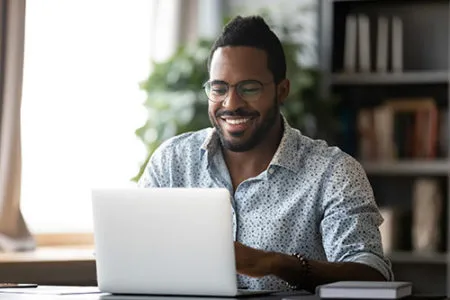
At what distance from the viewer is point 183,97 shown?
4.34 m

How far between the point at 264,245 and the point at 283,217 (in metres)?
0.08

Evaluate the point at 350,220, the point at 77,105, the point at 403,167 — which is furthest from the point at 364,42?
the point at 350,220

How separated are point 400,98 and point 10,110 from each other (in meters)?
2.03

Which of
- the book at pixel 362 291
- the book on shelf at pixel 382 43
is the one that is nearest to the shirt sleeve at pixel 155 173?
the book at pixel 362 291

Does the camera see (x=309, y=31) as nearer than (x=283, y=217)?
No

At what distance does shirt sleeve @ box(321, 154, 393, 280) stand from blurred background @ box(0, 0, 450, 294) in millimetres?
1257

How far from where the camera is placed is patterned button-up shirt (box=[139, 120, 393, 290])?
8.41 ft

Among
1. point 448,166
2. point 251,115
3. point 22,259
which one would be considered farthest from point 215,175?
point 448,166

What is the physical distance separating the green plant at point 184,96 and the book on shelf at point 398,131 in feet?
1.13

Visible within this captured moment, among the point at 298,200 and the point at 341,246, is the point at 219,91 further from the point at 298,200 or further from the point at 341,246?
the point at 341,246

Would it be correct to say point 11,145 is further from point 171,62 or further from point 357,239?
point 357,239

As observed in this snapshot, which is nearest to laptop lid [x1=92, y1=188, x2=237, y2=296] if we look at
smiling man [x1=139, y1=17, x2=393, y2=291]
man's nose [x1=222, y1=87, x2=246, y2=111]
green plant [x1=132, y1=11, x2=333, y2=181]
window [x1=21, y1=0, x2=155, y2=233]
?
smiling man [x1=139, y1=17, x2=393, y2=291]

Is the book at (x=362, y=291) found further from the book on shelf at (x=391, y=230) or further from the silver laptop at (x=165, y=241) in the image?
the book on shelf at (x=391, y=230)

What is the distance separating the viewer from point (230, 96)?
267cm
